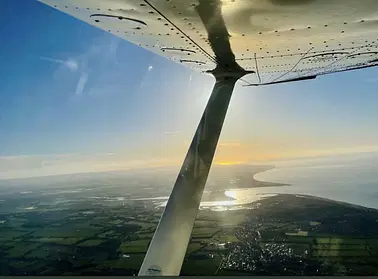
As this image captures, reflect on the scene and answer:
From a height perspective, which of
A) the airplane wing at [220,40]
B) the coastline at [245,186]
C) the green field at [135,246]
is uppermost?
the airplane wing at [220,40]

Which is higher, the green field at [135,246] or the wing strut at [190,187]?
the wing strut at [190,187]

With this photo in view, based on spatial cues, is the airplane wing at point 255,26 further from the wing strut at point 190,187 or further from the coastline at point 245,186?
the coastline at point 245,186

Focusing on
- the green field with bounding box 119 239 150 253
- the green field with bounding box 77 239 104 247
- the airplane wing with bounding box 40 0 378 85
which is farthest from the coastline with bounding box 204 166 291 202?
the airplane wing with bounding box 40 0 378 85

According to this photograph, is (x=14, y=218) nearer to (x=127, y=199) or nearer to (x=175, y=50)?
(x=127, y=199)

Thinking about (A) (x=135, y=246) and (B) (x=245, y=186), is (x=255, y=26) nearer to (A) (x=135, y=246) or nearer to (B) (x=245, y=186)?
(B) (x=245, y=186)

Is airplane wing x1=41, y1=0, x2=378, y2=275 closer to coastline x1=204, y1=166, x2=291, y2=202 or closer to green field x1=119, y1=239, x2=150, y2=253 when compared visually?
coastline x1=204, y1=166, x2=291, y2=202

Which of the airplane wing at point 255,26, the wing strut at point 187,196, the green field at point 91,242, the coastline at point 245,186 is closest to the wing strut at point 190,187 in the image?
the wing strut at point 187,196

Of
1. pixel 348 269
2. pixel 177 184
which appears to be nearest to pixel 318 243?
pixel 348 269

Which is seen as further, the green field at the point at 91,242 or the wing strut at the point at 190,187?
the green field at the point at 91,242
